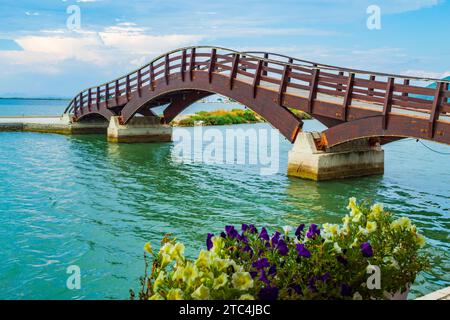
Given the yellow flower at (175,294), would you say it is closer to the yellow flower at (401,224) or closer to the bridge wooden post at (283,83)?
the yellow flower at (401,224)

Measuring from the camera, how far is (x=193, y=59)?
2773 cm

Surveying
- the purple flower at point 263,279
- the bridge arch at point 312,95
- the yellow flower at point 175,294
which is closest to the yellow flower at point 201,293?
the yellow flower at point 175,294

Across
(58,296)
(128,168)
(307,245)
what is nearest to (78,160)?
(128,168)

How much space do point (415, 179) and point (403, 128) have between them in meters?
5.63

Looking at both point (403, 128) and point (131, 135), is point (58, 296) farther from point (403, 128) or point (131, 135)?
point (131, 135)

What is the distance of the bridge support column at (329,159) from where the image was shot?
19.9m

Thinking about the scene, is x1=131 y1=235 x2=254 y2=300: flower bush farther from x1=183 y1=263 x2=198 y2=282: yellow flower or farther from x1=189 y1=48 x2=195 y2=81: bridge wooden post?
x1=189 y1=48 x2=195 y2=81: bridge wooden post

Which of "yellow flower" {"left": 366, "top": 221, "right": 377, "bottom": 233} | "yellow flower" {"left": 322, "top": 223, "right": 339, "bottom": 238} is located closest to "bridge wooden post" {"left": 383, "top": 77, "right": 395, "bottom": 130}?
"yellow flower" {"left": 366, "top": 221, "right": 377, "bottom": 233}

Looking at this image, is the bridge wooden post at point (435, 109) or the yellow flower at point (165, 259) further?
the bridge wooden post at point (435, 109)

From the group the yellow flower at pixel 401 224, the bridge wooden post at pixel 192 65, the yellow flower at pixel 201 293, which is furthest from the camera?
the bridge wooden post at pixel 192 65

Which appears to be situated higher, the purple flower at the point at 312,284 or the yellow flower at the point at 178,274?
the yellow flower at the point at 178,274

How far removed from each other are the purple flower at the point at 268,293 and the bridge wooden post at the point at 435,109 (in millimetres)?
12672

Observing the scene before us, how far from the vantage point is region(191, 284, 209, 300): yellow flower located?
4078mm

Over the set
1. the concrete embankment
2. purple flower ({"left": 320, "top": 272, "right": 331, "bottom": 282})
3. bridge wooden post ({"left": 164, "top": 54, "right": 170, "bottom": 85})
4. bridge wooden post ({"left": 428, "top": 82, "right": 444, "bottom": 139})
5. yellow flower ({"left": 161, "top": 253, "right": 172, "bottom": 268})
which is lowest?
the concrete embankment
